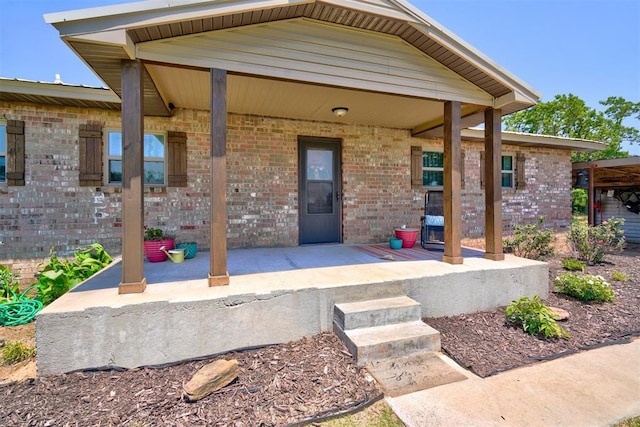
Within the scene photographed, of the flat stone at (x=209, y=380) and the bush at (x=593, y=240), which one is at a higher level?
the bush at (x=593, y=240)

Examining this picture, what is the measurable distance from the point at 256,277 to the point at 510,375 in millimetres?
2434

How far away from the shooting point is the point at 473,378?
7.64ft

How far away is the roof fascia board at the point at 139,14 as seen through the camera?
90.7 inches

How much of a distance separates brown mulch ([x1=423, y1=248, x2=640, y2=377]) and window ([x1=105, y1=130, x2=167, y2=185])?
4492 mm

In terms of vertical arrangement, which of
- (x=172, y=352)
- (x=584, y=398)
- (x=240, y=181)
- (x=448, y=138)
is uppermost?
(x=448, y=138)

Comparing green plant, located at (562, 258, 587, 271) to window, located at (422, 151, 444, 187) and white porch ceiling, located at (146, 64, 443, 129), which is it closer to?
window, located at (422, 151, 444, 187)

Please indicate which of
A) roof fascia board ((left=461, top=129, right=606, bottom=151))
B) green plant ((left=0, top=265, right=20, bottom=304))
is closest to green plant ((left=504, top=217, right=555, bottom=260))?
roof fascia board ((left=461, top=129, right=606, bottom=151))

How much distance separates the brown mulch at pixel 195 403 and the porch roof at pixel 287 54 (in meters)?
2.71

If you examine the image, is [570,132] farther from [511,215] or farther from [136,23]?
[136,23]

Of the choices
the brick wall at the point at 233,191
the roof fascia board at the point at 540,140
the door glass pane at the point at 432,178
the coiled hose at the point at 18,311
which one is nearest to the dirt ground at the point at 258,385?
the coiled hose at the point at 18,311

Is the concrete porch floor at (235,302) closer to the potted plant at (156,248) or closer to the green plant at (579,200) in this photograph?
the potted plant at (156,248)

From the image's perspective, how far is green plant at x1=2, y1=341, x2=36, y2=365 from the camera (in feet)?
8.57

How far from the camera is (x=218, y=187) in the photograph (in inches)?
111

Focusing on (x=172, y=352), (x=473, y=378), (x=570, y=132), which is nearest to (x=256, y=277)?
(x=172, y=352)
